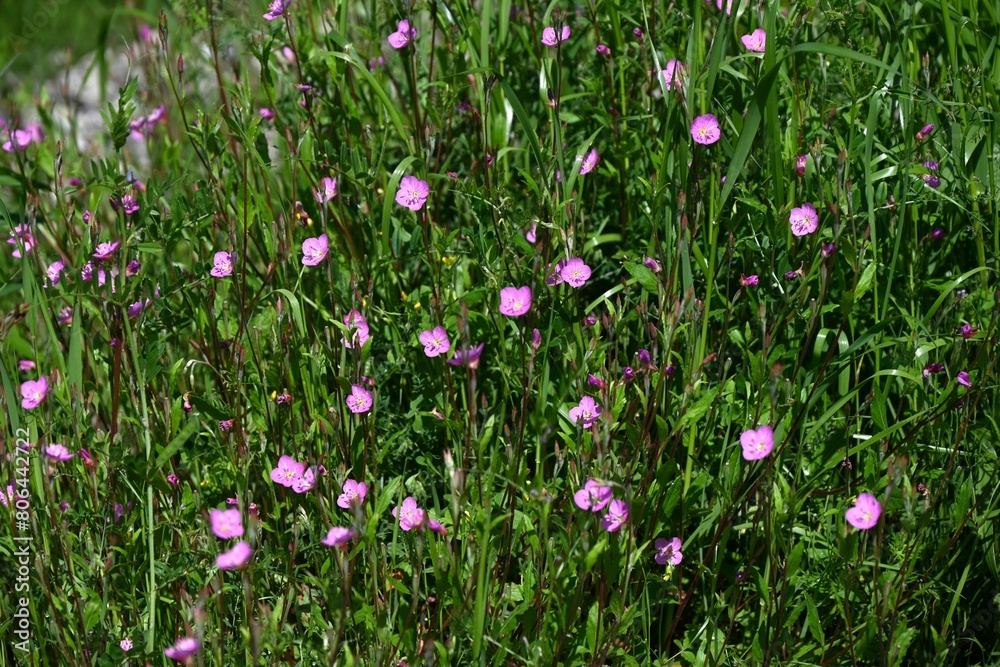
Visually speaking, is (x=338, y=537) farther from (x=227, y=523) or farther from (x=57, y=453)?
(x=57, y=453)

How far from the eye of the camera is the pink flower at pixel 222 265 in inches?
94.1

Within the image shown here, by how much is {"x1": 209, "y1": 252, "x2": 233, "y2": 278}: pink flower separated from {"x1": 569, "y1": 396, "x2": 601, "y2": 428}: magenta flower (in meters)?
0.95

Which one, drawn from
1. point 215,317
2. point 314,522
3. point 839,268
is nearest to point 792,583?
point 839,268

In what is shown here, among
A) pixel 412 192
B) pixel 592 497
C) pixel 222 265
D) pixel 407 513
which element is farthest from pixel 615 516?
pixel 222 265

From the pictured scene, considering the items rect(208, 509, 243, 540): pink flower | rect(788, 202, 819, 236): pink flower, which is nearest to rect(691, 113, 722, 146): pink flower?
rect(788, 202, 819, 236): pink flower

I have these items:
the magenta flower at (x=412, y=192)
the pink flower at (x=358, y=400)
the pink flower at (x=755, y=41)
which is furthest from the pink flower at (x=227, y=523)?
the pink flower at (x=755, y=41)

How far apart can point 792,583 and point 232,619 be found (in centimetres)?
124

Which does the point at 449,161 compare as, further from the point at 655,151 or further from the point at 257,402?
the point at 257,402

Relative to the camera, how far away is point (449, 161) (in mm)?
3018

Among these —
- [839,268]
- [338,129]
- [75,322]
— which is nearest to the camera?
[75,322]

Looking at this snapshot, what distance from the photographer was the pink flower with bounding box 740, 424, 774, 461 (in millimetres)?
1868

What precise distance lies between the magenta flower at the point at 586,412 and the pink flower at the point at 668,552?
0.31 m

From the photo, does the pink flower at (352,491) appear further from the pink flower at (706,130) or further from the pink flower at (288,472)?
the pink flower at (706,130)

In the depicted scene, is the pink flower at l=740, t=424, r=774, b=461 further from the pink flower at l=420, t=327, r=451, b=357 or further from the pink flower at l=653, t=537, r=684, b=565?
the pink flower at l=420, t=327, r=451, b=357
